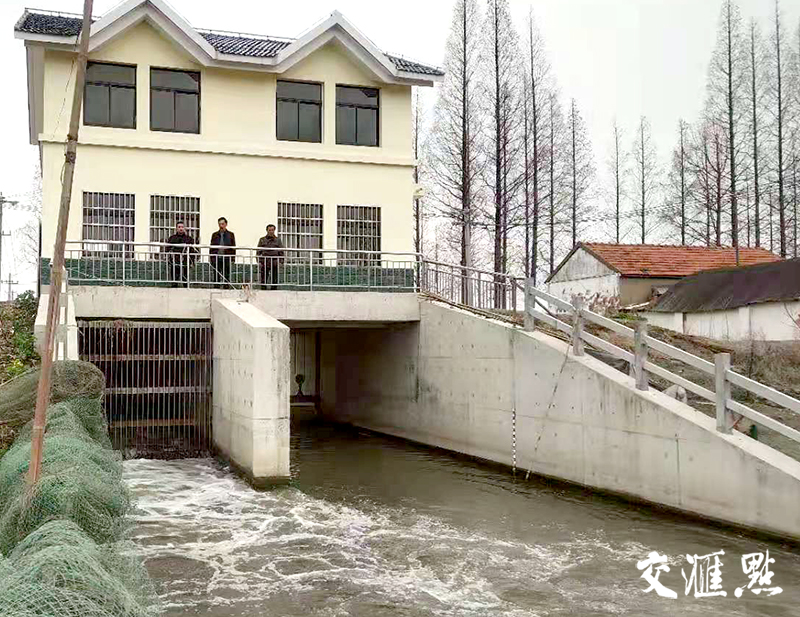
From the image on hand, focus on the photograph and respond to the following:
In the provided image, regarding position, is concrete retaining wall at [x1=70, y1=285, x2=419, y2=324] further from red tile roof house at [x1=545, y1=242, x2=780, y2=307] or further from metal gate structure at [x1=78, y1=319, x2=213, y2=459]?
red tile roof house at [x1=545, y1=242, x2=780, y2=307]

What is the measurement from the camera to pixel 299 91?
69.3 ft

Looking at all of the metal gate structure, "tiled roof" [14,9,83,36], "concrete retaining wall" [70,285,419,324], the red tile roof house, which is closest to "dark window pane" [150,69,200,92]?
"tiled roof" [14,9,83,36]

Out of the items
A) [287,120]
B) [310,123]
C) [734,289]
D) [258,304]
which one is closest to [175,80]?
[287,120]

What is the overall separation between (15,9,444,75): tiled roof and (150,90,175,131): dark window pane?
176 centimetres

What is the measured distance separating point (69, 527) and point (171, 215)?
15080 mm

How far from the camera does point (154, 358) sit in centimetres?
1602

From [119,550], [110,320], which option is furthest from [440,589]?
[110,320]

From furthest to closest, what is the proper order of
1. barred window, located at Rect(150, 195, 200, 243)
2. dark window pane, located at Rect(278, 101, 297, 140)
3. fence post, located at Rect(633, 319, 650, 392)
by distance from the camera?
dark window pane, located at Rect(278, 101, 297, 140), barred window, located at Rect(150, 195, 200, 243), fence post, located at Rect(633, 319, 650, 392)

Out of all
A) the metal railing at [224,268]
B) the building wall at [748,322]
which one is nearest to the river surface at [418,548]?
the metal railing at [224,268]

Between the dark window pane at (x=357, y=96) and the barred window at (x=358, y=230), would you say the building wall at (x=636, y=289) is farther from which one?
the dark window pane at (x=357, y=96)

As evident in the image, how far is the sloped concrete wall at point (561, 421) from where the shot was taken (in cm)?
980

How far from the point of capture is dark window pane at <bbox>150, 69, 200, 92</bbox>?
65.2 feet

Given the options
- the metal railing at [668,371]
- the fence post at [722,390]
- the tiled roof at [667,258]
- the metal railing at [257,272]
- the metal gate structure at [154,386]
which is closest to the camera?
the metal railing at [668,371]

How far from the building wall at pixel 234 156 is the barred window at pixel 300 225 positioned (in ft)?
0.62
